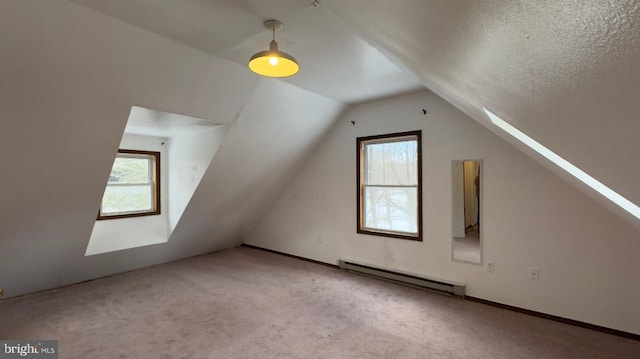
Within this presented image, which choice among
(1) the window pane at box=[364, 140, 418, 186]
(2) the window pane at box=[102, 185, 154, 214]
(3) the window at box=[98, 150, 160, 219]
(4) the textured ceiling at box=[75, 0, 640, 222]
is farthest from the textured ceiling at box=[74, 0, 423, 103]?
(2) the window pane at box=[102, 185, 154, 214]

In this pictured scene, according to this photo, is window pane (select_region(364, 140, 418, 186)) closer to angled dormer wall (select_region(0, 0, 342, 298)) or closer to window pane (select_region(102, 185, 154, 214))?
angled dormer wall (select_region(0, 0, 342, 298))

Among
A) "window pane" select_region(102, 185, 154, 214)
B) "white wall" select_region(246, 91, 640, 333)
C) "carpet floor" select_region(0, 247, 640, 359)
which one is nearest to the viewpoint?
"carpet floor" select_region(0, 247, 640, 359)

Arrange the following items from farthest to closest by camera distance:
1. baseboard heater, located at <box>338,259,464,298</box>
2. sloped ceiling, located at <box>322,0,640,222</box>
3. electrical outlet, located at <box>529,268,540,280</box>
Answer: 1. baseboard heater, located at <box>338,259,464,298</box>
2. electrical outlet, located at <box>529,268,540,280</box>
3. sloped ceiling, located at <box>322,0,640,222</box>

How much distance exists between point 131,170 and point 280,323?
3476mm

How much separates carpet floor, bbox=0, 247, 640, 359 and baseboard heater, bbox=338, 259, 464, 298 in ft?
0.35

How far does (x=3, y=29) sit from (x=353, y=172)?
3682mm

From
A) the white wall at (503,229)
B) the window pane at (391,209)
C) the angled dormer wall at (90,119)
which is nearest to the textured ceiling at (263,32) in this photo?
the angled dormer wall at (90,119)

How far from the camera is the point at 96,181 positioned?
123 inches

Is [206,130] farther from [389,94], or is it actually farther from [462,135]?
[462,135]

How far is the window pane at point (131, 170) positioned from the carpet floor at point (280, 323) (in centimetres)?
150

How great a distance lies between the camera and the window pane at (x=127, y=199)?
4410mm

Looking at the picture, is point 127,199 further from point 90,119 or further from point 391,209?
point 391,209

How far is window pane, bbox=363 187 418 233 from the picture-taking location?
3994 millimetres

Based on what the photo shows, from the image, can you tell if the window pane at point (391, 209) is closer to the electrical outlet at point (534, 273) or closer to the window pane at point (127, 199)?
the electrical outlet at point (534, 273)
